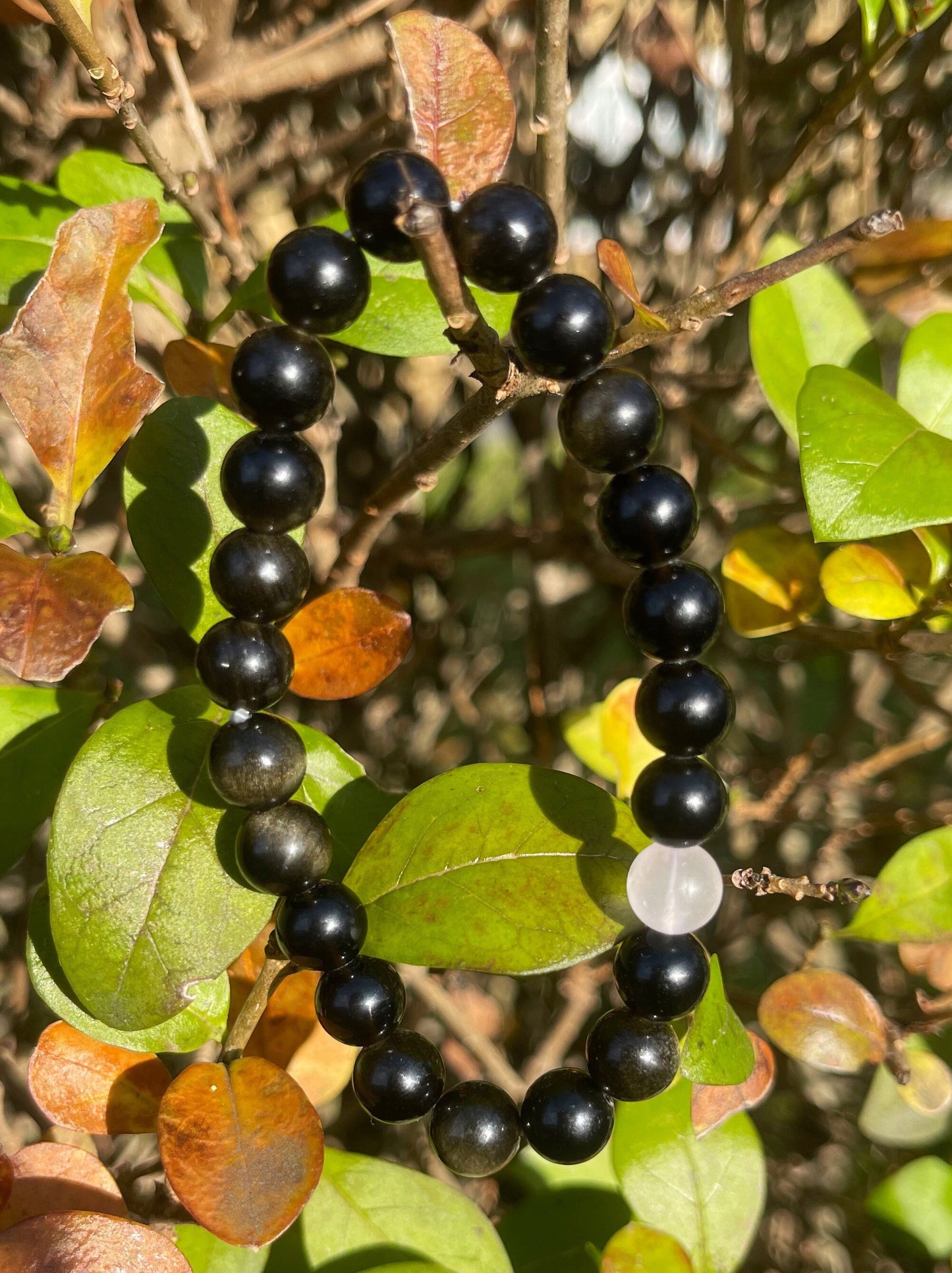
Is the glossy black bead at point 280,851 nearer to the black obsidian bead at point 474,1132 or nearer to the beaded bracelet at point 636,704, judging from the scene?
the beaded bracelet at point 636,704

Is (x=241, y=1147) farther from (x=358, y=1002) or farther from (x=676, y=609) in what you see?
(x=676, y=609)

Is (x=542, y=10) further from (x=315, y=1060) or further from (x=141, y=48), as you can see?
(x=315, y=1060)

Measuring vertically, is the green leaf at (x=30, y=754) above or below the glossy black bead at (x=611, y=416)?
below

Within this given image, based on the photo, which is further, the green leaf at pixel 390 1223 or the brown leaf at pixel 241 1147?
the green leaf at pixel 390 1223

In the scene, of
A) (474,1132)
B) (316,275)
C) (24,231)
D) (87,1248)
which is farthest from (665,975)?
(24,231)

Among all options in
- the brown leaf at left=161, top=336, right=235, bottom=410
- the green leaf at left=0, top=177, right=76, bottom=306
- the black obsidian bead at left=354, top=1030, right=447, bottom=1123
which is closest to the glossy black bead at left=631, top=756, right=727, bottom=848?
the black obsidian bead at left=354, top=1030, right=447, bottom=1123

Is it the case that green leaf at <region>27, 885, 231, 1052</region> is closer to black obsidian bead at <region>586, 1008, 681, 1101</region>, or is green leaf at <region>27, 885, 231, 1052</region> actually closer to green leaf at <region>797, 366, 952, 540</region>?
black obsidian bead at <region>586, 1008, 681, 1101</region>

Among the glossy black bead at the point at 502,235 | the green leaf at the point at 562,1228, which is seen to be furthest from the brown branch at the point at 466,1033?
the glossy black bead at the point at 502,235

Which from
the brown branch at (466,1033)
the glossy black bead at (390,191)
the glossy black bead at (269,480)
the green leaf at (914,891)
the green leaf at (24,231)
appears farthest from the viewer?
the brown branch at (466,1033)
